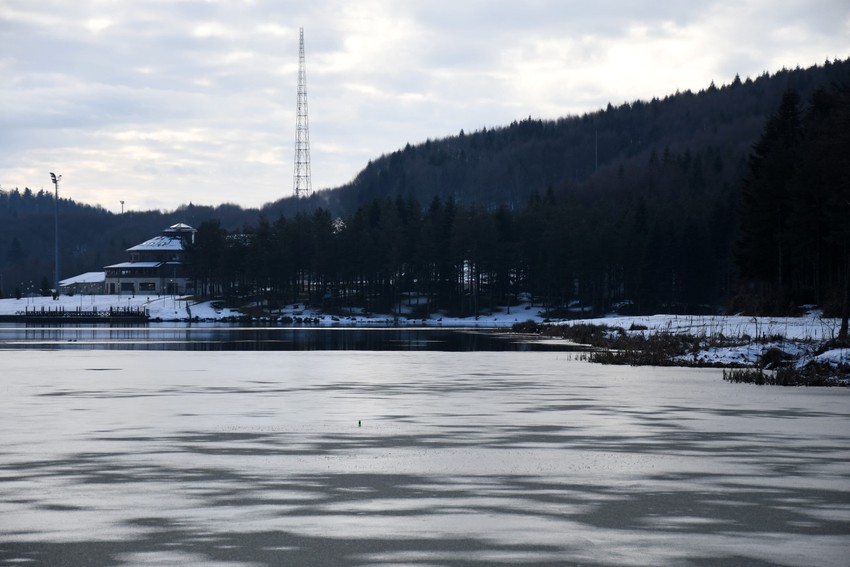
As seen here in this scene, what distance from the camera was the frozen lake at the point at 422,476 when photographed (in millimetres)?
9648

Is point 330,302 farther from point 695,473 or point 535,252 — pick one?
point 695,473

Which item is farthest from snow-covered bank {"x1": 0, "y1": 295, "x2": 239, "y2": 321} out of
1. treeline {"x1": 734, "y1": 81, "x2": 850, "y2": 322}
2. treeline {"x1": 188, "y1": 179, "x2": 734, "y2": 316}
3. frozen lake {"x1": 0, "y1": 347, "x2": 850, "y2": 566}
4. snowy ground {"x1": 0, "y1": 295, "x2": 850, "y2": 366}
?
frozen lake {"x1": 0, "y1": 347, "x2": 850, "y2": 566}

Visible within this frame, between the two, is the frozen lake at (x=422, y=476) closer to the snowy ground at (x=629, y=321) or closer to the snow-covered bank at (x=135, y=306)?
the snowy ground at (x=629, y=321)

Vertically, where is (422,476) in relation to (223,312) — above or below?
below

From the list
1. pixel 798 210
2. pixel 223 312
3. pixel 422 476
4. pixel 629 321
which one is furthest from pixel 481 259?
pixel 422 476

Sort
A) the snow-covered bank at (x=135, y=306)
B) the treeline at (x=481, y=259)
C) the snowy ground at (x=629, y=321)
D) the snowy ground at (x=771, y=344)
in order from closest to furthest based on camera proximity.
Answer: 1. the snowy ground at (x=771, y=344)
2. the snowy ground at (x=629, y=321)
3. the treeline at (x=481, y=259)
4. the snow-covered bank at (x=135, y=306)

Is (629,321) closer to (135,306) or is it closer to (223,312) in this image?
(223,312)

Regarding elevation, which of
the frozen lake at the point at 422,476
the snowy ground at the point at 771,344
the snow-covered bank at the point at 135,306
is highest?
the snow-covered bank at the point at 135,306

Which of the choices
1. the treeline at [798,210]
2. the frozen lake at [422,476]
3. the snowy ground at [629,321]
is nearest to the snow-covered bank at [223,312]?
the snowy ground at [629,321]

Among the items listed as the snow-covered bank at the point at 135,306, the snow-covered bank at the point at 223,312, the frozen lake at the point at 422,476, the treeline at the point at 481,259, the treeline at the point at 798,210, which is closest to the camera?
the frozen lake at the point at 422,476

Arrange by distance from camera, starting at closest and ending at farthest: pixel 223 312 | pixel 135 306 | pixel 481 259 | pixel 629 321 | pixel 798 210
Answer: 1. pixel 629 321
2. pixel 798 210
3. pixel 481 259
4. pixel 223 312
5. pixel 135 306

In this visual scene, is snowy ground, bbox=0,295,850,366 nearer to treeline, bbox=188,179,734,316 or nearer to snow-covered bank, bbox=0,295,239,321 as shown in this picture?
snow-covered bank, bbox=0,295,239,321

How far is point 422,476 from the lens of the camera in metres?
13.5

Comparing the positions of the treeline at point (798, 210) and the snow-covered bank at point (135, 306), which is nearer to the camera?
the treeline at point (798, 210)
